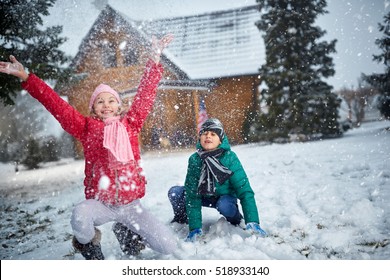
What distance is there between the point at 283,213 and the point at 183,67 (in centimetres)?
437

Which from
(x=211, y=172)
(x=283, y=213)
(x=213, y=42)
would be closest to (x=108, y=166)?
(x=211, y=172)

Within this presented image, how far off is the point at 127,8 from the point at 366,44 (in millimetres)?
2830

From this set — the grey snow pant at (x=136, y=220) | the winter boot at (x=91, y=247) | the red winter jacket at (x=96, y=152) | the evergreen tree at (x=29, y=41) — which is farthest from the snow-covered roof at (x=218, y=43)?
the winter boot at (x=91, y=247)

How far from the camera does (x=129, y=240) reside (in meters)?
1.95

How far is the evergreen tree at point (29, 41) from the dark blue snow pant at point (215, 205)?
2.60 meters

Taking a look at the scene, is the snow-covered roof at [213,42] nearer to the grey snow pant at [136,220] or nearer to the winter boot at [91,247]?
the grey snow pant at [136,220]

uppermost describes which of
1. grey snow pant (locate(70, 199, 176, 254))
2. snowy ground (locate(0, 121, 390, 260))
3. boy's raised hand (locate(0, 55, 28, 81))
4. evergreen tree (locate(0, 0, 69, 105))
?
evergreen tree (locate(0, 0, 69, 105))

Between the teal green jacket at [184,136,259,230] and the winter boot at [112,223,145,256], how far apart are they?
15.3 inches

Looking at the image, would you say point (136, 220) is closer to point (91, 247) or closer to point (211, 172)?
point (91, 247)

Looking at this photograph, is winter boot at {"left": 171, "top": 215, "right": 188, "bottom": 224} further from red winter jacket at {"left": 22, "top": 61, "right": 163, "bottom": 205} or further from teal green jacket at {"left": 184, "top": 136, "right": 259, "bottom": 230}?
red winter jacket at {"left": 22, "top": 61, "right": 163, "bottom": 205}

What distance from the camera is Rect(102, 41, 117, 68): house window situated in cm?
660

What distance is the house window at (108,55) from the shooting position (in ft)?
21.7

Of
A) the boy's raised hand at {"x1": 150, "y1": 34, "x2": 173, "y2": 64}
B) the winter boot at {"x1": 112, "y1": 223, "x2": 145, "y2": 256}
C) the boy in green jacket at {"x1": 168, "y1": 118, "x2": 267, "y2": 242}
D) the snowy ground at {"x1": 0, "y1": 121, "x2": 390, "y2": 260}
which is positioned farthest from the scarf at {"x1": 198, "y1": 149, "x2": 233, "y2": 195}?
the boy's raised hand at {"x1": 150, "y1": 34, "x2": 173, "y2": 64}
